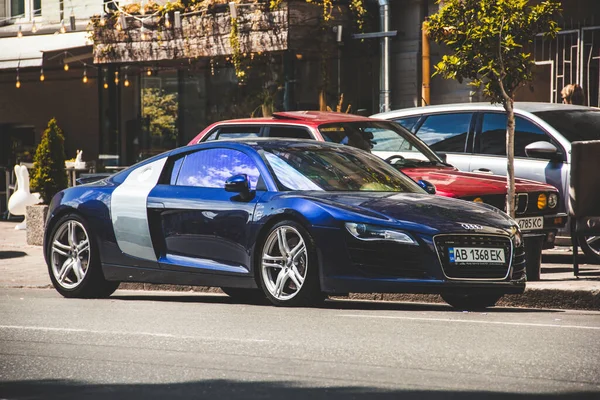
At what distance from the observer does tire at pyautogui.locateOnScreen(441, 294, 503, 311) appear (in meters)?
10.2

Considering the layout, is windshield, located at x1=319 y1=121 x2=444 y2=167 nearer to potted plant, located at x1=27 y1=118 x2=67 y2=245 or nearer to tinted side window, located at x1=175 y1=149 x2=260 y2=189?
tinted side window, located at x1=175 y1=149 x2=260 y2=189

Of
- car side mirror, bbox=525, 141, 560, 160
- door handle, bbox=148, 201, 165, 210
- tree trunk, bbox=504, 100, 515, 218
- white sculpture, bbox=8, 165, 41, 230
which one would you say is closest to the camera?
door handle, bbox=148, 201, 165, 210

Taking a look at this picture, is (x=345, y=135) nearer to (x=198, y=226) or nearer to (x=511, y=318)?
(x=198, y=226)

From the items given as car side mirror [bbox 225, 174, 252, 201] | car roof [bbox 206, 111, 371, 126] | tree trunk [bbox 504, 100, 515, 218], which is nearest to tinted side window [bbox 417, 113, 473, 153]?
car roof [bbox 206, 111, 371, 126]

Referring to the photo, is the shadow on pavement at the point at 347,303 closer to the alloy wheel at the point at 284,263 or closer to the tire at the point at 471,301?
the tire at the point at 471,301

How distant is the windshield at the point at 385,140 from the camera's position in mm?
13285

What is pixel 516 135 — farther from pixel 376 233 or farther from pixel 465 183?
pixel 376 233

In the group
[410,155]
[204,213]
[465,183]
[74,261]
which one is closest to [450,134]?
[410,155]

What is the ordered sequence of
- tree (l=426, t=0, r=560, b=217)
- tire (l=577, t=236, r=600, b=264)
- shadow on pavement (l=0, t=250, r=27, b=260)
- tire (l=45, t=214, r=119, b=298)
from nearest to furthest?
tire (l=45, t=214, r=119, b=298), tire (l=577, t=236, r=600, b=264), tree (l=426, t=0, r=560, b=217), shadow on pavement (l=0, t=250, r=27, b=260)

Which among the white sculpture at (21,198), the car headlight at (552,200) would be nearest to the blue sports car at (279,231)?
the car headlight at (552,200)

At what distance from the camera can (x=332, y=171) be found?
415 inches

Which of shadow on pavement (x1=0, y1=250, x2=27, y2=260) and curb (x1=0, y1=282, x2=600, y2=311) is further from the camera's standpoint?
shadow on pavement (x1=0, y1=250, x2=27, y2=260)

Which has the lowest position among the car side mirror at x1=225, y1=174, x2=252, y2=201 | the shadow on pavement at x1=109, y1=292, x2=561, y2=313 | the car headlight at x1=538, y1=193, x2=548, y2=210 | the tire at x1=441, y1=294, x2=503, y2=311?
the shadow on pavement at x1=109, y1=292, x2=561, y2=313

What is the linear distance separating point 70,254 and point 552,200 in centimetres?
504
